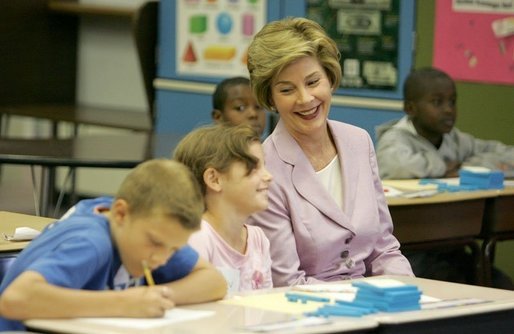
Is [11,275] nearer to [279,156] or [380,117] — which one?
[279,156]

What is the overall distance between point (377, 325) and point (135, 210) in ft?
1.84

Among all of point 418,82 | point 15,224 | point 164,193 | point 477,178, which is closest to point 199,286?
point 164,193

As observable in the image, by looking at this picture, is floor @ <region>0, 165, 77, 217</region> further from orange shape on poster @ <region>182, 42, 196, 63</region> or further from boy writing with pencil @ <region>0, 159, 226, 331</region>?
boy writing with pencil @ <region>0, 159, 226, 331</region>

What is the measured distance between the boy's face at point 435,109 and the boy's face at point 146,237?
10.8 ft

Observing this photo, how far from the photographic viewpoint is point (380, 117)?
7.09m

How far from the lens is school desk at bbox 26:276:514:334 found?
246cm

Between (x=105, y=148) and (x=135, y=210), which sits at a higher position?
(x=135, y=210)

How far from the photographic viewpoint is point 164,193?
2.58 metres

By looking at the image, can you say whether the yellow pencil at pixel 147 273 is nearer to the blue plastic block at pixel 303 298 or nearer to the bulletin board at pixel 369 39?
the blue plastic block at pixel 303 298

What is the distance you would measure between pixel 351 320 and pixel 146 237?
46 cm

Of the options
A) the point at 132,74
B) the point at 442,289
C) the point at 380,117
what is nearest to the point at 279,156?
the point at 442,289

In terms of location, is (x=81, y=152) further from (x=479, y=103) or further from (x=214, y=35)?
(x=214, y=35)

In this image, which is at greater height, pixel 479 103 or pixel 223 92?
pixel 223 92

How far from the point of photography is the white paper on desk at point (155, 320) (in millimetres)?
2480
